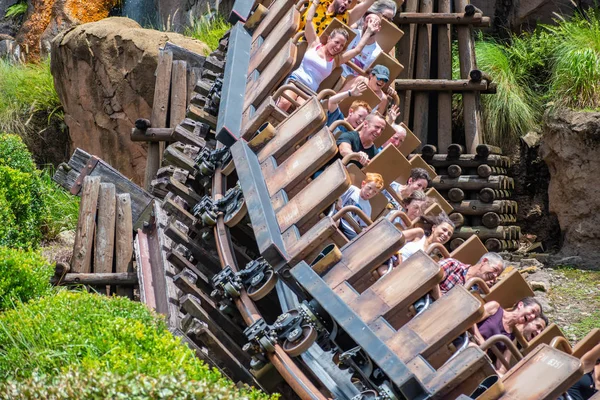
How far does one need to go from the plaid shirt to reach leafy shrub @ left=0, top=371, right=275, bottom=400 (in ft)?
7.98

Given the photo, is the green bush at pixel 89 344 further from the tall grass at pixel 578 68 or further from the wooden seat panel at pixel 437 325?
the tall grass at pixel 578 68

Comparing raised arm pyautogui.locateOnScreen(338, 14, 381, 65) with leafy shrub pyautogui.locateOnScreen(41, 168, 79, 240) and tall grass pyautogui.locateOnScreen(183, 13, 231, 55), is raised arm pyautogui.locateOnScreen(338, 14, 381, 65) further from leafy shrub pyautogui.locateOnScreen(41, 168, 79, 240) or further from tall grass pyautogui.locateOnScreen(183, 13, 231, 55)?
tall grass pyautogui.locateOnScreen(183, 13, 231, 55)

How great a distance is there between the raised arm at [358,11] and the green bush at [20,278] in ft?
12.0

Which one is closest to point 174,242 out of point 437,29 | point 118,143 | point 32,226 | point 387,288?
point 32,226

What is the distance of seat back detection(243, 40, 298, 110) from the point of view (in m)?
8.70

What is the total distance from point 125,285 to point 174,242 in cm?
60

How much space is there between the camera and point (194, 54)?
12.4m

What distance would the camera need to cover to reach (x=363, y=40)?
9.24m

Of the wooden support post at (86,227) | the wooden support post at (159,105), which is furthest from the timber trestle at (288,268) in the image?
the wooden support post at (159,105)

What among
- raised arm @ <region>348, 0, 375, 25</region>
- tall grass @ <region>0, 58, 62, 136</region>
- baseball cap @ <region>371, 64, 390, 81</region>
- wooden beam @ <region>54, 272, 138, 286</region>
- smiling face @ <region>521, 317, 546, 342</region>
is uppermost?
raised arm @ <region>348, 0, 375, 25</region>

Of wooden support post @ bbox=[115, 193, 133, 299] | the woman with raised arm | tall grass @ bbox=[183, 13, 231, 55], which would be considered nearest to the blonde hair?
the woman with raised arm

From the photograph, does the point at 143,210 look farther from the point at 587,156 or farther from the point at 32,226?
the point at 587,156

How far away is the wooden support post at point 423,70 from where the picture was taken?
14.4m

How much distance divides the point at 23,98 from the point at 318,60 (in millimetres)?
8192
